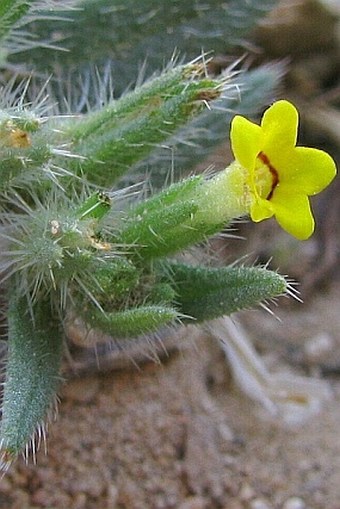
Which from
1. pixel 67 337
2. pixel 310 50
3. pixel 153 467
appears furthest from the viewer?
pixel 310 50

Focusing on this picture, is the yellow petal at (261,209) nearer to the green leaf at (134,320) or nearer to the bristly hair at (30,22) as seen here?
the green leaf at (134,320)

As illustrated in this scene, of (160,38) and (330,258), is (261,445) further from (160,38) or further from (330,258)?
(160,38)

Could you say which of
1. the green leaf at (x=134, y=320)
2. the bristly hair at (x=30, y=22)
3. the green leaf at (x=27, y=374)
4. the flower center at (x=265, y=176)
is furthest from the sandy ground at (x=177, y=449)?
the bristly hair at (x=30, y=22)

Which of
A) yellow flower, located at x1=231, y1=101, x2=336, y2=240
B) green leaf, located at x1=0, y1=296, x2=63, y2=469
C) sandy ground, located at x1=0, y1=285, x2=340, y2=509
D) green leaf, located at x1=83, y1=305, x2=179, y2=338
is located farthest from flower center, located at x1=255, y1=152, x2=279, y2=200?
sandy ground, located at x1=0, y1=285, x2=340, y2=509

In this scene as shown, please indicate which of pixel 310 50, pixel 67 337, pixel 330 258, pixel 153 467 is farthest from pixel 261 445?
pixel 310 50

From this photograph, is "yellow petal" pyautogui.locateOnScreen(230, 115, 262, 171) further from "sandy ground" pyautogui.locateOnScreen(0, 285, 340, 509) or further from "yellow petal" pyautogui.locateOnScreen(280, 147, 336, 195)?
"sandy ground" pyautogui.locateOnScreen(0, 285, 340, 509)
